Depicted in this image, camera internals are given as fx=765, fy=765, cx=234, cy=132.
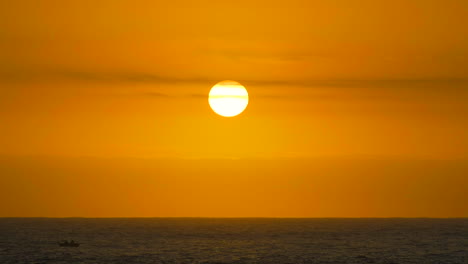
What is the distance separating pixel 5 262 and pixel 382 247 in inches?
3165

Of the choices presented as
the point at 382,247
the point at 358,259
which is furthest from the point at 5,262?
the point at 382,247

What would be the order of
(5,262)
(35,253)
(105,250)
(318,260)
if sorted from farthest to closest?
(105,250) → (35,253) → (318,260) → (5,262)

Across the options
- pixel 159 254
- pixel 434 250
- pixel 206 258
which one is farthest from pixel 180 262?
pixel 434 250

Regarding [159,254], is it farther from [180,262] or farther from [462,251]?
[462,251]

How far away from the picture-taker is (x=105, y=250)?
14850 centimetres

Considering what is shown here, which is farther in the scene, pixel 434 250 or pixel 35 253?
pixel 434 250

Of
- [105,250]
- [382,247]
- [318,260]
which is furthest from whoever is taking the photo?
[382,247]

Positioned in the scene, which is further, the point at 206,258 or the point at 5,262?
the point at 206,258

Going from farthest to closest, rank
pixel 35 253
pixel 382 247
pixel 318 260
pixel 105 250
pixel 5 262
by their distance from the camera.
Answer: pixel 382 247 → pixel 105 250 → pixel 35 253 → pixel 318 260 → pixel 5 262

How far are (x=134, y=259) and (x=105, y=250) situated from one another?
2515 cm

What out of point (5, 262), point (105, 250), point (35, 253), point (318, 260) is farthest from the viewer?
point (105, 250)

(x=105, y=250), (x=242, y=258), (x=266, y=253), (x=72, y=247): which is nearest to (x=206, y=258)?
(x=242, y=258)

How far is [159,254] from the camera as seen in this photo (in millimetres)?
137375

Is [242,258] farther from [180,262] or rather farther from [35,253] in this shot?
[35,253]
